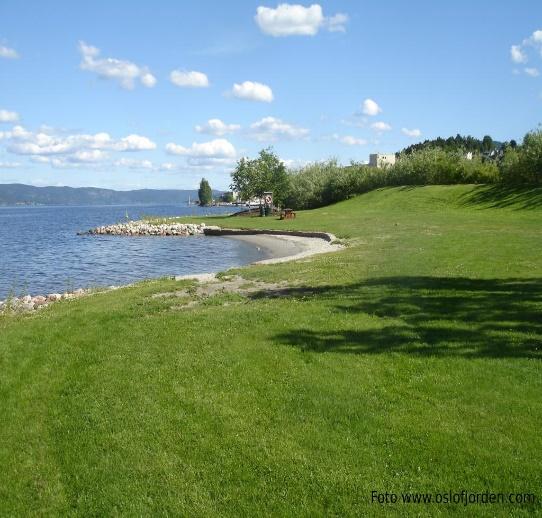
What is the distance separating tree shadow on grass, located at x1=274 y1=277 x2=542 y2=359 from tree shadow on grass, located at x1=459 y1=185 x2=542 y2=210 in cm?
3607

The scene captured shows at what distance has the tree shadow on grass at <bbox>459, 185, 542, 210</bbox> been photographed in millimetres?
45375

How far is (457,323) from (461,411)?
3.52 meters

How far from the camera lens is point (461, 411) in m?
6.20

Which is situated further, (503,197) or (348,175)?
(348,175)

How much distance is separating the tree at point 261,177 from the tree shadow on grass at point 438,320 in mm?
60292

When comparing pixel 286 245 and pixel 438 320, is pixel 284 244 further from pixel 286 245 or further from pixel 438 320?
pixel 438 320

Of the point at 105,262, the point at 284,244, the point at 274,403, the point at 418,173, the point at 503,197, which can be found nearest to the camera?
the point at 274,403

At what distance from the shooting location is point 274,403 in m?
6.60

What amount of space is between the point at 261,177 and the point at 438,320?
2516 inches

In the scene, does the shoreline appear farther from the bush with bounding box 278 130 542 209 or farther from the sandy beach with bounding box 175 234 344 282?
the bush with bounding box 278 130 542 209

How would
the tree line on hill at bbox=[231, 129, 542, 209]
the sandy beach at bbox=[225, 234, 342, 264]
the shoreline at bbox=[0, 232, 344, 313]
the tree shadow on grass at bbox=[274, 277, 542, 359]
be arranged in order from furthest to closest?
the tree line on hill at bbox=[231, 129, 542, 209]
the sandy beach at bbox=[225, 234, 342, 264]
the shoreline at bbox=[0, 232, 344, 313]
the tree shadow on grass at bbox=[274, 277, 542, 359]

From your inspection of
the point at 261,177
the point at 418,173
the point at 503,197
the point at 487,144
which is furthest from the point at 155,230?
the point at 487,144

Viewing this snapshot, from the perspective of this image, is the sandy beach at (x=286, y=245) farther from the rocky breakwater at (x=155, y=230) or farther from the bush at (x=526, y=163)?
the bush at (x=526, y=163)

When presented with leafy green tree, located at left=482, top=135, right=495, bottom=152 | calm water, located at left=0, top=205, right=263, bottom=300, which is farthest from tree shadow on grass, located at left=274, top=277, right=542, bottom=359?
leafy green tree, located at left=482, top=135, right=495, bottom=152
